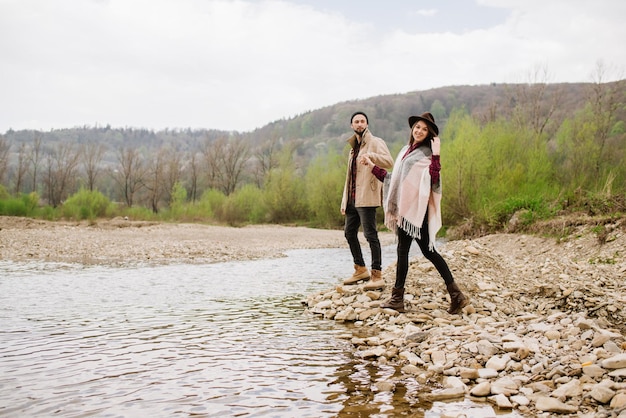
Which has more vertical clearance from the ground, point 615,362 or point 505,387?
point 615,362

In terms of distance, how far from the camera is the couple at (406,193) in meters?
4.87

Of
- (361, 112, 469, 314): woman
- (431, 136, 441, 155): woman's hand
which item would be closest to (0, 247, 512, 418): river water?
(361, 112, 469, 314): woman

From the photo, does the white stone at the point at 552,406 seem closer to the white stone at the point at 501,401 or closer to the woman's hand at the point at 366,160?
the white stone at the point at 501,401

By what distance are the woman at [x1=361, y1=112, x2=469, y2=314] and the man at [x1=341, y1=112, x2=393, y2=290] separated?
0.51 metres

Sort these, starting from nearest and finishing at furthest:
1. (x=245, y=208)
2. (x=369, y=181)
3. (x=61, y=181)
Answer: 1. (x=369, y=181)
2. (x=245, y=208)
3. (x=61, y=181)

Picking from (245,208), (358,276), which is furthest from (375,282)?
(245,208)

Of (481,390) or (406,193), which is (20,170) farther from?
(481,390)

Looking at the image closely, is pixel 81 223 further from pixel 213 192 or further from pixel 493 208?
pixel 493 208

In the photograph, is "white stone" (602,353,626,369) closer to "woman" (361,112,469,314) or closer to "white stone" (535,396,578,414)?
"white stone" (535,396,578,414)

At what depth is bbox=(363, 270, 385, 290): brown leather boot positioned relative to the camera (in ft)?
19.7

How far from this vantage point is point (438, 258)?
4.98 meters

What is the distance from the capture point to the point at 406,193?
4.97m

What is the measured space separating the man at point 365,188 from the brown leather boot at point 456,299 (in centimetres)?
104

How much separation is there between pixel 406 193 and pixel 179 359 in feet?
8.74
